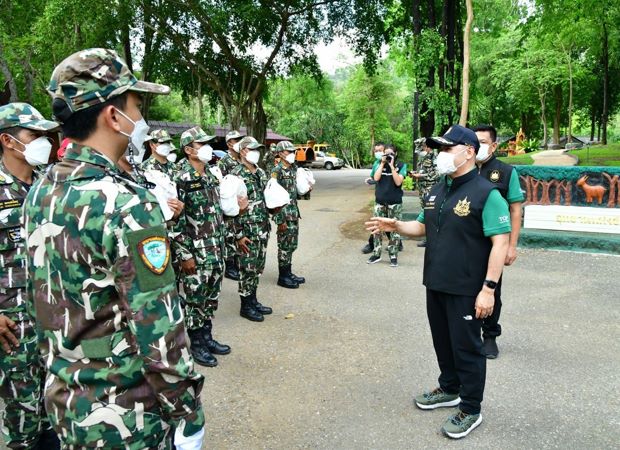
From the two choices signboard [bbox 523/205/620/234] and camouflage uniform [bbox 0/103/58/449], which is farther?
signboard [bbox 523/205/620/234]

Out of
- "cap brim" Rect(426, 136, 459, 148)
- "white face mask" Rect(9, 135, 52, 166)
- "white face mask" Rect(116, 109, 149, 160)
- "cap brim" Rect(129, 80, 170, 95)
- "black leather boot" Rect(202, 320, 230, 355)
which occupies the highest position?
"cap brim" Rect(129, 80, 170, 95)

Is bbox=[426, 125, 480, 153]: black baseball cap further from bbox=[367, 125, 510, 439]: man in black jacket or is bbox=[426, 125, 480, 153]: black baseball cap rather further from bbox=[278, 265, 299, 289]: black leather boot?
bbox=[278, 265, 299, 289]: black leather boot

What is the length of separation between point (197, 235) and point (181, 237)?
138 mm

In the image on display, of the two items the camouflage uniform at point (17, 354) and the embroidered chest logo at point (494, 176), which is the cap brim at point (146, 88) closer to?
the camouflage uniform at point (17, 354)

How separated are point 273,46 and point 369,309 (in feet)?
46.1

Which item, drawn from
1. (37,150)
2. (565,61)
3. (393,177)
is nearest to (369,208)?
(393,177)

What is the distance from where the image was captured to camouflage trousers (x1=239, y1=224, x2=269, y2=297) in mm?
5039

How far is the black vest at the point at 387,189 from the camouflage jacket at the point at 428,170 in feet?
3.19

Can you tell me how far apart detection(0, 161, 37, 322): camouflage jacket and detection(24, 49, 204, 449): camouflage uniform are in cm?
115

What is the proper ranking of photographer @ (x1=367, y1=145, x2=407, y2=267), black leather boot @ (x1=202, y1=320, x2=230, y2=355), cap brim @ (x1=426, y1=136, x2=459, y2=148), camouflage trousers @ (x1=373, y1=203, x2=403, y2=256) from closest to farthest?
cap brim @ (x1=426, y1=136, x2=459, y2=148)
black leather boot @ (x1=202, y1=320, x2=230, y2=355)
photographer @ (x1=367, y1=145, x2=407, y2=267)
camouflage trousers @ (x1=373, y1=203, x2=403, y2=256)

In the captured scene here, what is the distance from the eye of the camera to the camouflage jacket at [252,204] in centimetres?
508

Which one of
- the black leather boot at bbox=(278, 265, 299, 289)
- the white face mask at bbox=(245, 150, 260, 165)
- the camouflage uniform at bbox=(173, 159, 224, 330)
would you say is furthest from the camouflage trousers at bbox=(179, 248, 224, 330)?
the black leather boot at bbox=(278, 265, 299, 289)

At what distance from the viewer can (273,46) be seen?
17203mm

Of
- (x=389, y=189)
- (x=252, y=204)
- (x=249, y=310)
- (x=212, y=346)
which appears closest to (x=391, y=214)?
(x=389, y=189)
